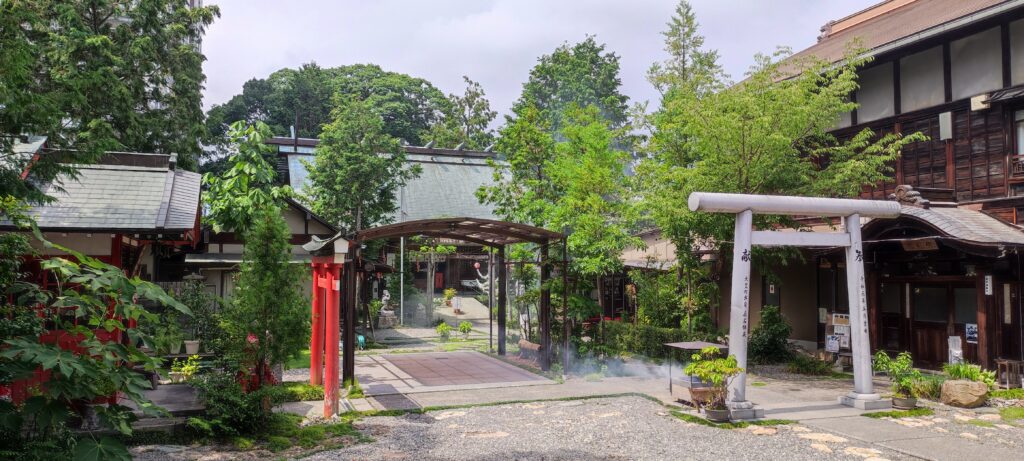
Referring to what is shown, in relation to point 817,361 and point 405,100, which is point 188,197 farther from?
point 405,100

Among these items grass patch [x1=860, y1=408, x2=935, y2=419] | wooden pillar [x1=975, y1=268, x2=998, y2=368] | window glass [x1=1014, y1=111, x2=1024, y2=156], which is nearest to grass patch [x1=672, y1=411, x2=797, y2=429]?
grass patch [x1=860, y1=408, x2=935, y2=419]

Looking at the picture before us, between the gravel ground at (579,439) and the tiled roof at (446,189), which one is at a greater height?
the tiled roof at (446,189)

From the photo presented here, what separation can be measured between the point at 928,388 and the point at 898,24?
10.4 metres

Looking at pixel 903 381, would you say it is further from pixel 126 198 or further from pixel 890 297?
pixel 126 198

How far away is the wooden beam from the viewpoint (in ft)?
37.0

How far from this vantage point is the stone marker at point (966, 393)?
11.5m

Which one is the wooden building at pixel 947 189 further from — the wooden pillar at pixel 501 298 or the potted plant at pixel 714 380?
the wooden pillar at pixel 501 298

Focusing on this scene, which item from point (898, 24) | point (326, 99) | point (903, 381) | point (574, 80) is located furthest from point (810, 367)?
point (326, 99)

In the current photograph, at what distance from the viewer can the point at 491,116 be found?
4981 centimetres

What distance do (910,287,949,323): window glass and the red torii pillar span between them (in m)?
12.6

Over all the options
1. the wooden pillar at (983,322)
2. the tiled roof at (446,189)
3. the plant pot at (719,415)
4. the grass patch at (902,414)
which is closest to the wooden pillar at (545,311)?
the plant pot at (719,415)

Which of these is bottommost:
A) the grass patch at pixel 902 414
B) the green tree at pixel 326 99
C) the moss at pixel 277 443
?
the grass patch at pixel 902 414

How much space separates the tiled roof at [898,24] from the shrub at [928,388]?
7.24 m

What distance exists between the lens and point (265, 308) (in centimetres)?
945
